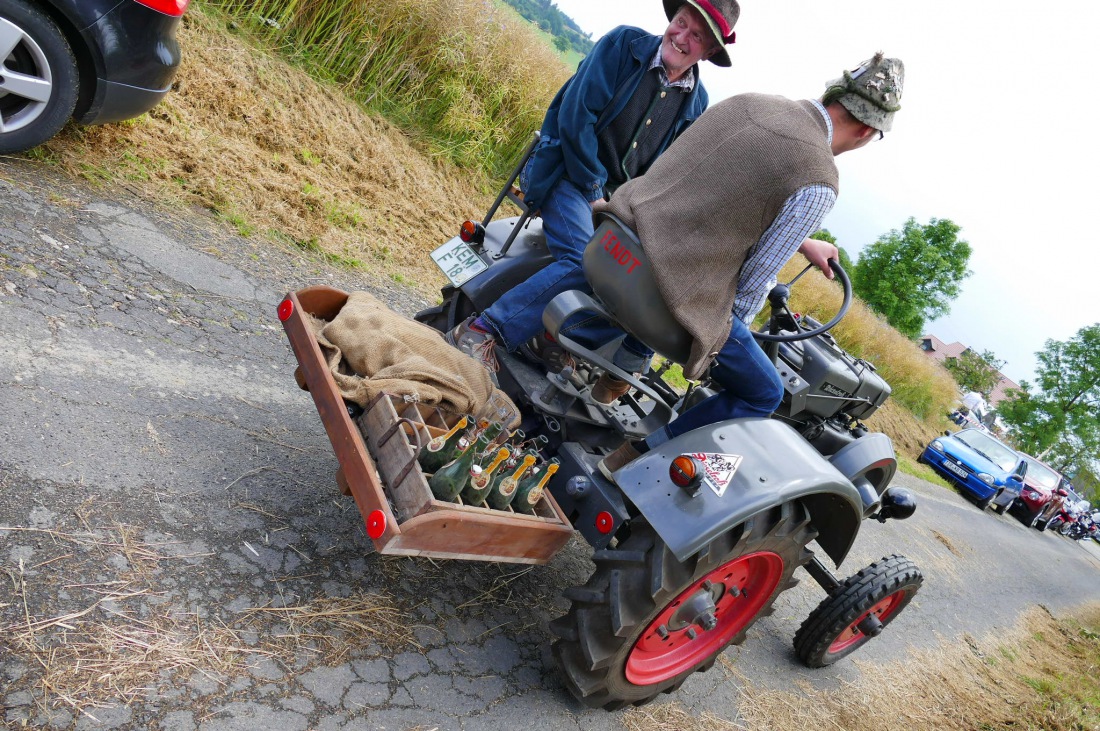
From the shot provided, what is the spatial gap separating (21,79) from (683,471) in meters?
4.29

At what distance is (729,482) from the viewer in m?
2.47

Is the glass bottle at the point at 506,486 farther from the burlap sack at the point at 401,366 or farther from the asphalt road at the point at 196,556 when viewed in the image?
the asphalt road at the point at 196,556

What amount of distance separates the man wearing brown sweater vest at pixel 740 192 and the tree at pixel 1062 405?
1979 inches

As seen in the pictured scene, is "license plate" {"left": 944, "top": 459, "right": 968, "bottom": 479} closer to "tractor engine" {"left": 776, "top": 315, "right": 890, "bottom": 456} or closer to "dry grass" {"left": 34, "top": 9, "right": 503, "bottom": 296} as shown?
"dry grass" {"left": 34, "top": 9, "right": 503, "bottom": 296}

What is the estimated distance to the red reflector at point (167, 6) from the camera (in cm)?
417

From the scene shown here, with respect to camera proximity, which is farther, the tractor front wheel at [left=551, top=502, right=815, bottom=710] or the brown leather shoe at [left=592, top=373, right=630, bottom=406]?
the brown leather shoe at [left=592, top=373, right=630, bottom=406]

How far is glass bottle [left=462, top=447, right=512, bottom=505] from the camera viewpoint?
7.63 feet

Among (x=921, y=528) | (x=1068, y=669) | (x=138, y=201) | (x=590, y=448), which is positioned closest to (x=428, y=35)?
(x=138, y=201)

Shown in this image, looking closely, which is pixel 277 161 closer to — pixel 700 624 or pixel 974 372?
pixel 700 624

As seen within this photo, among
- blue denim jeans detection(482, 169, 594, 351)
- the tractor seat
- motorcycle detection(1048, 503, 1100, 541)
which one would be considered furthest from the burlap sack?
motorcycle detection(1048, 503, 1100, 541)

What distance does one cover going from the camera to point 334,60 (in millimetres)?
8070

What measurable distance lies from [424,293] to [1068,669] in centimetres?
697

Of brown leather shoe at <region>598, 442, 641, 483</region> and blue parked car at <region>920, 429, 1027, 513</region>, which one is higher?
blue parked car at <region>920, 429, 1027, 513</region>

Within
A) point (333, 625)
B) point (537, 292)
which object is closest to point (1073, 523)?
point (537, 292)
